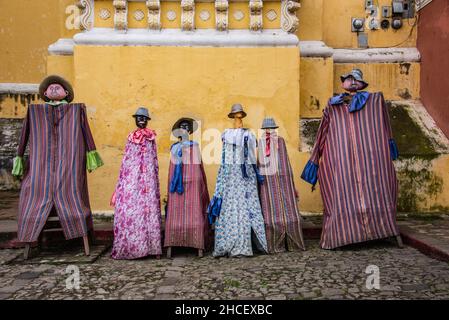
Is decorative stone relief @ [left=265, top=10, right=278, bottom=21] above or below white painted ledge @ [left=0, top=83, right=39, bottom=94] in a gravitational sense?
above

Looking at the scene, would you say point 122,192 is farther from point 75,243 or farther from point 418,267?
point 418,267

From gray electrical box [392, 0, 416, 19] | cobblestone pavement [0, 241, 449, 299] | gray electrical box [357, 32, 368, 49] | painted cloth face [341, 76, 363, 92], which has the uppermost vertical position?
gray electrical box [392, 0, 416, 19]

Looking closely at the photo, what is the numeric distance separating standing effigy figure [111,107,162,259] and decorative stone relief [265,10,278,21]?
275 centimetres

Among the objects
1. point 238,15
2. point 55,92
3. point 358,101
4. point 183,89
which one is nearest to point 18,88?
point 183,89

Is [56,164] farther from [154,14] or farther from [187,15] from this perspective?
[187,15]

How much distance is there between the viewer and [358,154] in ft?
17.6

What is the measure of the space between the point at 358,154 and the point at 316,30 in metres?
2.86

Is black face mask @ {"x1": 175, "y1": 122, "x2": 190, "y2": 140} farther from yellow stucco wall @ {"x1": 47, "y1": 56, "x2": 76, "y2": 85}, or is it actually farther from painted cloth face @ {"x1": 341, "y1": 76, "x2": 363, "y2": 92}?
yellow stucco wall @ {"x1": 47, "y1": 56, "x2": 76, "y2": 85}

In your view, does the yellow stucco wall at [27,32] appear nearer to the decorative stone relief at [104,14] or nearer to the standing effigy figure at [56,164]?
the decorative stone relief at [104,14]

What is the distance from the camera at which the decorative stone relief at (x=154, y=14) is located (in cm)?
667

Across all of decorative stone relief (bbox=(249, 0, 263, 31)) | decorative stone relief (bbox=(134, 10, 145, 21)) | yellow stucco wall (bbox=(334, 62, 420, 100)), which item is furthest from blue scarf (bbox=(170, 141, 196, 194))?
yellow stucco wall (bbox=(334, 62, 420, 100))

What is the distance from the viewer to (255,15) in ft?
22.3

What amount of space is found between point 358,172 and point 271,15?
2872 millimetres

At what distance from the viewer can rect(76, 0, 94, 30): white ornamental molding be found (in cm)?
667
